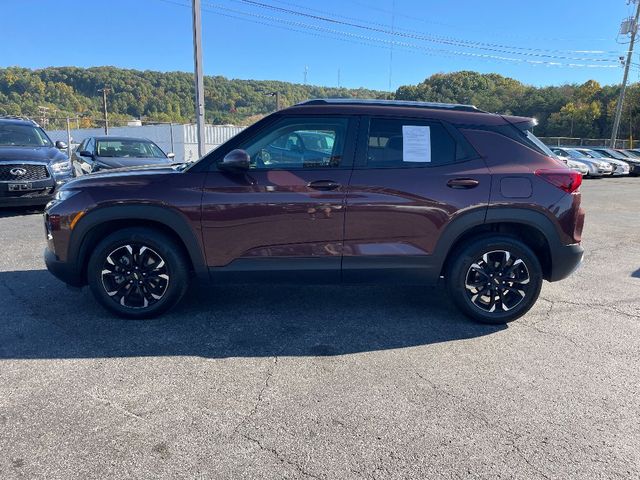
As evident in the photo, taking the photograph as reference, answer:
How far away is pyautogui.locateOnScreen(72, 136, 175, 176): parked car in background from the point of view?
10273mm

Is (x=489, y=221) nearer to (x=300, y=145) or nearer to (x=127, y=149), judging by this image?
(x=300, y=145)

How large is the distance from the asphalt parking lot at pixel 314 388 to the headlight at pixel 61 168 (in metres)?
4.96

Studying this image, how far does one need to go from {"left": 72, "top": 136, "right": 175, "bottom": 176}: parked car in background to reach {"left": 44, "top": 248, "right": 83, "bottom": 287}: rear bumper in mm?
6620

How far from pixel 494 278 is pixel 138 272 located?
3.07 meters

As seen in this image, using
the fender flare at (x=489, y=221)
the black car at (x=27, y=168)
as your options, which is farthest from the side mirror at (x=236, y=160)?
the black car at (x=27, y=168)

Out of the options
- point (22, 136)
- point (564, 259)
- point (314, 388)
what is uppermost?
point (22, 136)

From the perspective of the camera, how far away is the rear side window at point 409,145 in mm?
3879

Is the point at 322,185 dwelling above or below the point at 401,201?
above

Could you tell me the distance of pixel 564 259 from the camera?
13.1ft

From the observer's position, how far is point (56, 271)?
13.0 ft

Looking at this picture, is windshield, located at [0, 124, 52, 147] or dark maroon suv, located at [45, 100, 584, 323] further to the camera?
windshield, located at [0, 124, 52, 147]

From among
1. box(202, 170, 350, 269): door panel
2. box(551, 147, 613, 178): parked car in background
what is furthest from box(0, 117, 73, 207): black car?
box(551, 147, 613, 178): parked car in background

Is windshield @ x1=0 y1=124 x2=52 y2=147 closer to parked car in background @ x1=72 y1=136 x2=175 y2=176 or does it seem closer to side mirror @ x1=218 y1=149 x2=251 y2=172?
parked car in background @ x1=72 y1=136 x2=175 y2=176

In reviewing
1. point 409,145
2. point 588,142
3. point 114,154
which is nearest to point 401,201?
point 409,145
